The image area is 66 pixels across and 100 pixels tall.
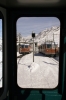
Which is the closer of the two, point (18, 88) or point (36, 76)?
point (18, 88)

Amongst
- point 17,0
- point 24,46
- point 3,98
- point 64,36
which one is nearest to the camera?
point 17,0

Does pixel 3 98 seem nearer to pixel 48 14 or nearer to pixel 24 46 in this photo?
pixel 48 14

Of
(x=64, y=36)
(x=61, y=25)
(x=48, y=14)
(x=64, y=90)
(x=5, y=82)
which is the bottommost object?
(x=64, y=90)

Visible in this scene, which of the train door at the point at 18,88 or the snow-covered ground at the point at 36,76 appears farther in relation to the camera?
the snow-covered ground at the point at 36,76

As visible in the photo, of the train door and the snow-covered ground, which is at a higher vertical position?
the train door

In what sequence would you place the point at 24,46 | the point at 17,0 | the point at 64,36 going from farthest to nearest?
1. the point at 24,46
2. the point at 64,36
3. the point at 17,0

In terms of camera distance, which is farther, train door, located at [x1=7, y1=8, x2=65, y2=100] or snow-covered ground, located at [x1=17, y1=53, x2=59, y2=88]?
snow-covered ground, located at [x1=17, y1=53, x2=59, y2=88]

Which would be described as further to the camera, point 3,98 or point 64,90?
point 64,90

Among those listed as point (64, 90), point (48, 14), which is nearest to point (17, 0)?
point (48, 14)

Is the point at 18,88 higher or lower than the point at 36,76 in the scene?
higher

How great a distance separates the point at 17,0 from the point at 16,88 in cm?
152

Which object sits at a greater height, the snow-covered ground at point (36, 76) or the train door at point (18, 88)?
the train door at point (18, 88)

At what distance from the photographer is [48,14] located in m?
2.54

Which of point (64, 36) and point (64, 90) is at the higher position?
point (64, 36)
